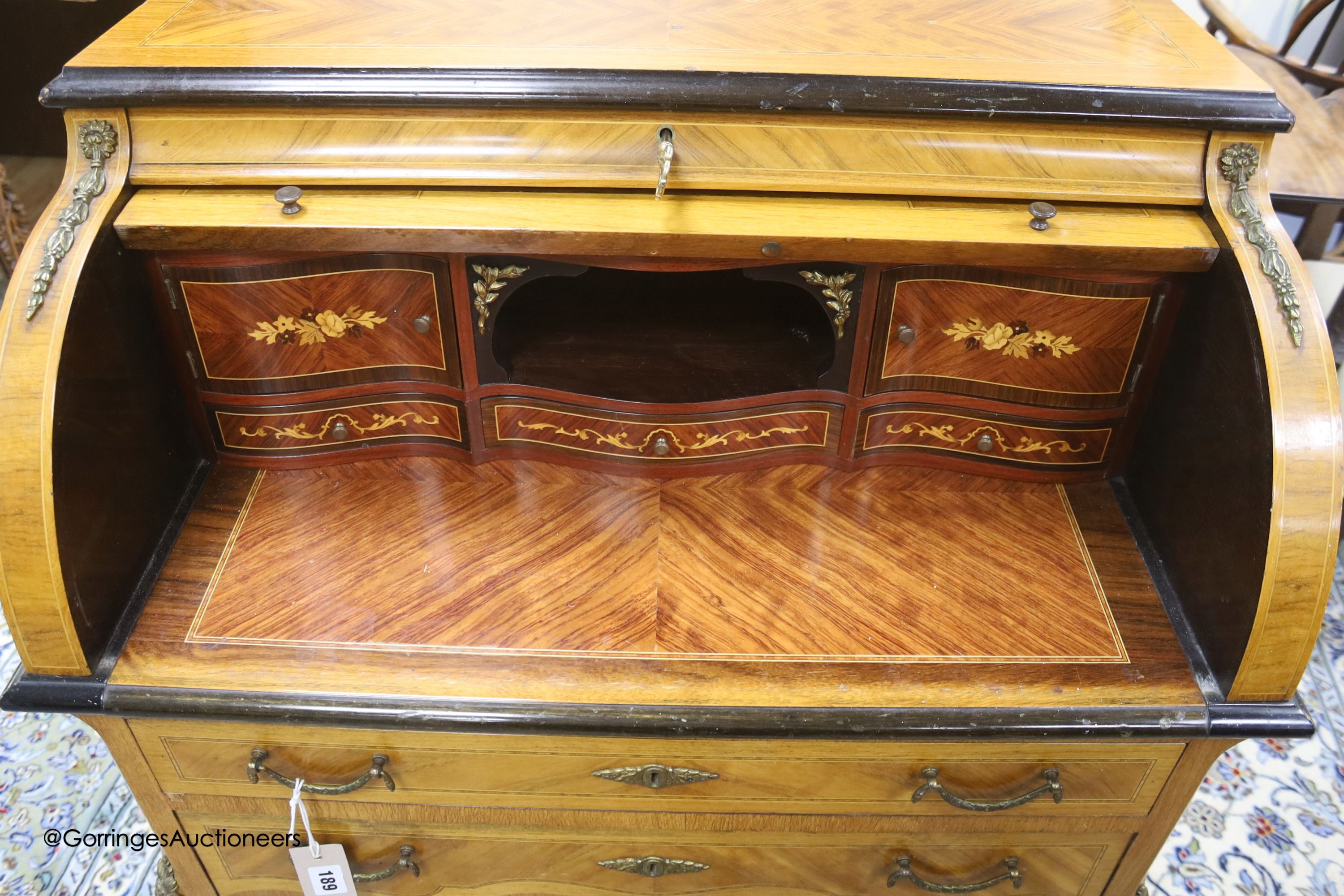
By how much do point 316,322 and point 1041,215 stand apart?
0.92 meters

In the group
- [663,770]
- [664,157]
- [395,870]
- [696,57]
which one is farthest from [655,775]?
[696,57]

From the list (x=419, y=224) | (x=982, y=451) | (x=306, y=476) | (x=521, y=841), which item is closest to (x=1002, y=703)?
(x=982, y=451)

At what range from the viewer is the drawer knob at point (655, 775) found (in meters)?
1.27

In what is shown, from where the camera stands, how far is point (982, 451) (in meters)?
1.43

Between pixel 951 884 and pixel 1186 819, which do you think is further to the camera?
pixel 1186 819

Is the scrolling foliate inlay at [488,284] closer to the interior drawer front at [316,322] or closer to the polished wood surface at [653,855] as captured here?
the interior drawer front at [316,322]

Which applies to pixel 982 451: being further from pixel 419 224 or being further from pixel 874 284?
pixel 419 224

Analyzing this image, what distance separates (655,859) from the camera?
1.41 m

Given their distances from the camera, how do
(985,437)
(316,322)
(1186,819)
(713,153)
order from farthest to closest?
(1186,819), (985,437), (316,322), (713,153)

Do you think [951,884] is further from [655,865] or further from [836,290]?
[836,290]

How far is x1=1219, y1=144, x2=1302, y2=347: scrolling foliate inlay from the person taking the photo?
113cm

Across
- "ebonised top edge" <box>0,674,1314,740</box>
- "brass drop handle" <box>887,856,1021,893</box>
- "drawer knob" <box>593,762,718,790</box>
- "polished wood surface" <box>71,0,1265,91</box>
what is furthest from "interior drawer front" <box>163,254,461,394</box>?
"brass drop handle" <box>887,856,1021,893</box>

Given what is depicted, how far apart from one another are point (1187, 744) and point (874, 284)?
700 mm

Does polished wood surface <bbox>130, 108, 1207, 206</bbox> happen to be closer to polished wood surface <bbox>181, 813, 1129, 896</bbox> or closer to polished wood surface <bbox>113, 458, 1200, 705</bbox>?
polished wood surface <bbox>113, 458, 1200, 705</bbox>
